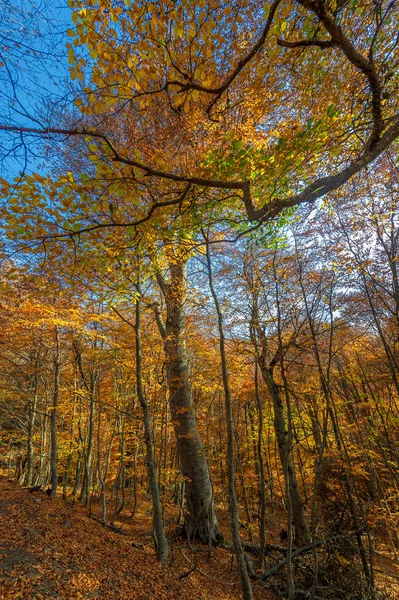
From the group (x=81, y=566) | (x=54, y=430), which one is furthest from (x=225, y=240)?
(x=54, y=430)

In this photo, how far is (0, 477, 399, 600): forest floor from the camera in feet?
11.1

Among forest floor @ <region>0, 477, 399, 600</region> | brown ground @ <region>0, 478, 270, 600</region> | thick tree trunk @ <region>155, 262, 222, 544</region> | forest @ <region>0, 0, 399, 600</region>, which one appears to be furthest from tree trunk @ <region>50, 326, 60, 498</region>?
thick tree trunk @ <region>155, 262, 222, 544</region>

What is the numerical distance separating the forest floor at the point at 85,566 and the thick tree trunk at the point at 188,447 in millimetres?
449

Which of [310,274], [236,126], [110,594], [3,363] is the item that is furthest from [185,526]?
[236,126]

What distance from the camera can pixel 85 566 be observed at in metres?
4.00

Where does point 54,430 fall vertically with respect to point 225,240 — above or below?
below

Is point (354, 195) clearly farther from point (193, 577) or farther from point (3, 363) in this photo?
point (3, 363)

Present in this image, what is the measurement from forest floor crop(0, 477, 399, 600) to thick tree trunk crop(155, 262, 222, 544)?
45cm

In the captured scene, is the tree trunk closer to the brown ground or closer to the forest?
the forest

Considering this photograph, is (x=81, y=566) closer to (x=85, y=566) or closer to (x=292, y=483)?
(x=85, y=566)

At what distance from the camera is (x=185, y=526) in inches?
248

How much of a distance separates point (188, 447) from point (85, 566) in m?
2.84

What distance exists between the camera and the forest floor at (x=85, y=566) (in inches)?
133

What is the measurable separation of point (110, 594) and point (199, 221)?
18.0 feet
